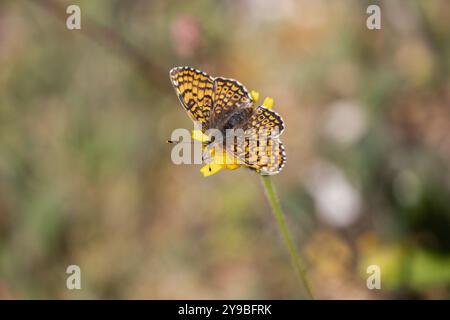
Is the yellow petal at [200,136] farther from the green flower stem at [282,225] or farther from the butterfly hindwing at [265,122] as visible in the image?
the green flower stem at [282,225]

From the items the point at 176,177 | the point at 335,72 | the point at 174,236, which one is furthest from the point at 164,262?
the point at 335,72

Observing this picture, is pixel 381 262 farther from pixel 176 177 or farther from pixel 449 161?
pixel 176 177

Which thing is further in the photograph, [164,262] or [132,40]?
[132,40]

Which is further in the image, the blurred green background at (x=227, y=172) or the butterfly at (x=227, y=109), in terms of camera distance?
the blurred green background at (x=227, y=172)

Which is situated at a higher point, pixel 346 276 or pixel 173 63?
pixel 173 63

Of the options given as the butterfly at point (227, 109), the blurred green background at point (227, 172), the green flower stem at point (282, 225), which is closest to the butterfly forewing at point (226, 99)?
the butterfly at point (227, 109)

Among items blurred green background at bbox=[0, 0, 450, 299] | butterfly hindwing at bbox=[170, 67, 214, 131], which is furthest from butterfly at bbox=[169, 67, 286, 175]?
blurred green background at bbox=[0, 0, 450, 299]
